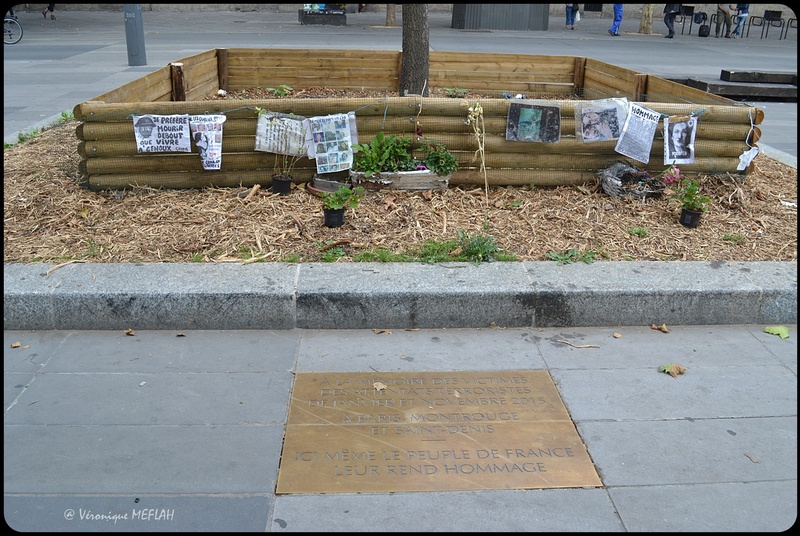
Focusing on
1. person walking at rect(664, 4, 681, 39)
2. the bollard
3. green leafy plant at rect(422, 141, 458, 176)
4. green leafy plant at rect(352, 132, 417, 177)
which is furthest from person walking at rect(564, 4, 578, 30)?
green leafy plant at rect(352, 132, 417, 177)

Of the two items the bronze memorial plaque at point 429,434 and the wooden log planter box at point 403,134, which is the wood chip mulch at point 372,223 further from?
the bronze memorial plaque at point 429,434

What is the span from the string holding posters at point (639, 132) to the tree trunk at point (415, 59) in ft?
9.22

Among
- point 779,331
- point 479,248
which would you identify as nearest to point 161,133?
point 479,248

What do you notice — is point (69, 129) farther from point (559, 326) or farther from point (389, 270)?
point (559, 326)

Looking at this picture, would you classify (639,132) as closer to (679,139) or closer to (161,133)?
(679,139)

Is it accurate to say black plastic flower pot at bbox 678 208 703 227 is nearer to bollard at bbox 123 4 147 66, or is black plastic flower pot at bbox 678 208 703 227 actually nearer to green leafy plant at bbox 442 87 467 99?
green leafy plant at bbox 442 87 467 99

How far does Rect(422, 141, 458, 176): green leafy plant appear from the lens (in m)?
5.94

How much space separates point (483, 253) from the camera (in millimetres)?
4961

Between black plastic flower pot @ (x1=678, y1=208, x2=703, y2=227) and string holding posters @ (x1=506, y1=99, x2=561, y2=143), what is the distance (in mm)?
1261

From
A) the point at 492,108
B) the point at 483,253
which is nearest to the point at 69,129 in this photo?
the point at 492,108

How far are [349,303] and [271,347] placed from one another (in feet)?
1.87

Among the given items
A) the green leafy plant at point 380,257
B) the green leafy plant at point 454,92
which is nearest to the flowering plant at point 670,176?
the green leafy plant at point 380,257

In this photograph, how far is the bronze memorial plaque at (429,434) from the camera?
3.12 meters

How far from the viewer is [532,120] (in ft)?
19.5
